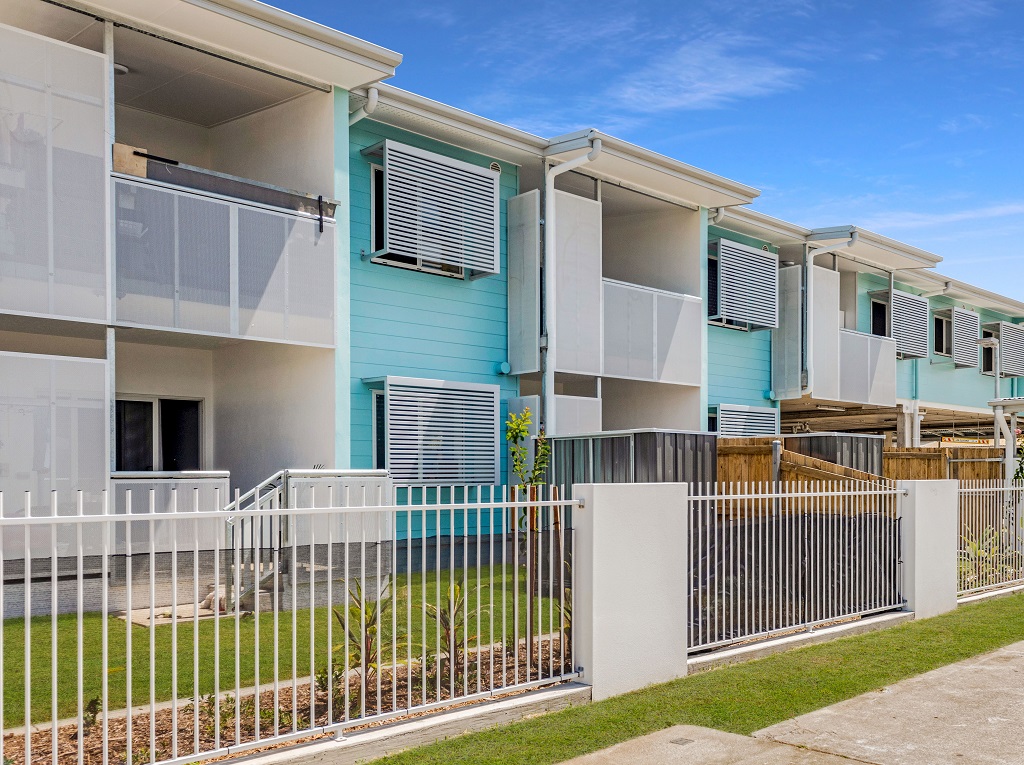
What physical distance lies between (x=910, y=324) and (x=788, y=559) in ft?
54.3

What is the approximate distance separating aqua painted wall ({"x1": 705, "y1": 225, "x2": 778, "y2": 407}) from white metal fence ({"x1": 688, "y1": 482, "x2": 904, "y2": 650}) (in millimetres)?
8090

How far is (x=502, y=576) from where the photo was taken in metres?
7.40

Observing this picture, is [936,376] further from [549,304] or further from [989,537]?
[549,304]

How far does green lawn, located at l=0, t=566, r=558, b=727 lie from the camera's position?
23.4 feet

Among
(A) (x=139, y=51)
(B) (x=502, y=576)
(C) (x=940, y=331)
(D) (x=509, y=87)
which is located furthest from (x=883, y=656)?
(C) (x=940, y=331)

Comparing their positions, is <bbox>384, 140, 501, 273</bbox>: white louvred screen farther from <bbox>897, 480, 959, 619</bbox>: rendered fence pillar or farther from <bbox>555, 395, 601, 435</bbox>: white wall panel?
<bbox>897, 480, 959, 619</bbox>: rendered fence pillar

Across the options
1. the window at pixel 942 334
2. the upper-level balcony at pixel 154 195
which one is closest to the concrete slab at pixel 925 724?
the upper-level balcony at pixel 154 195

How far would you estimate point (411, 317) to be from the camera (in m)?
14.7

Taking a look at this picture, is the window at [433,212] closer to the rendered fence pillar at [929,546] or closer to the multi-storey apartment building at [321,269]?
the multi-storey apartment building at [321,269]

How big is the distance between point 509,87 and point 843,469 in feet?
29.3

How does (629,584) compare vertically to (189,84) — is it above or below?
below

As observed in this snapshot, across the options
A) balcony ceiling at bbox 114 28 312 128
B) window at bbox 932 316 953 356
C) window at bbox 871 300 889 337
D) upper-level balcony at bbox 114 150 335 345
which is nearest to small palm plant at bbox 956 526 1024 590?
upper-level balcony at bbox 114 150 335 345

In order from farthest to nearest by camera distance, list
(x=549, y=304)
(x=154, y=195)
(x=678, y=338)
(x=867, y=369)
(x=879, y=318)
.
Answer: (x=879, y=318)
(x=867, y=369)
(x=678, y=338)
(x=549, y=304)
(x=154, y=195)

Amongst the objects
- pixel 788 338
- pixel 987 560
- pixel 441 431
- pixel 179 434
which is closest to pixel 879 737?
pixel 987 560
